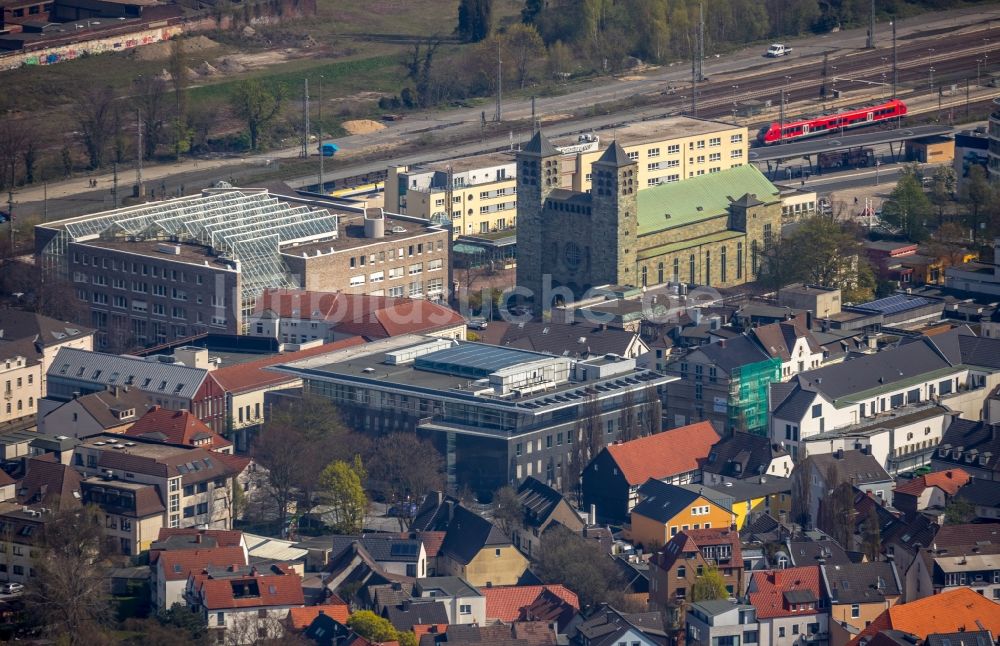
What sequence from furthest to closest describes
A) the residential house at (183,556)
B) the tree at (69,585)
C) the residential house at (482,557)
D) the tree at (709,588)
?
the residential house at (482,557) → the tree at (709,588) → the residential house at (183,556) → the tree at (69,585)

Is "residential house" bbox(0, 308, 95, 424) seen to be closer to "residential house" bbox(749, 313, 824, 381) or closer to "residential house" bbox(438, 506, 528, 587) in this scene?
"residential house" bbox(438, 506, 528, 587)

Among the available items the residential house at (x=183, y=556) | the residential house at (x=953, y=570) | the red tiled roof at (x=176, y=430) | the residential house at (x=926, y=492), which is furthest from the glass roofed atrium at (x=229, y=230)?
the residential house at (x=953, y=570)

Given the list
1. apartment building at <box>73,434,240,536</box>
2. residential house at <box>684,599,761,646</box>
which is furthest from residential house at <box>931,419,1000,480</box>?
apartment building at <box>73,434,240,536</box>

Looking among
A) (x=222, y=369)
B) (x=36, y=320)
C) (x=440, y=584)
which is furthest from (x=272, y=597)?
(x=36, y=320)

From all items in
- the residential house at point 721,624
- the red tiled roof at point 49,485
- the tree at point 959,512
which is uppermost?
the red tiled roof at point 49,485

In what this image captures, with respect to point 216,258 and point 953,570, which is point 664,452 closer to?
point 953,570

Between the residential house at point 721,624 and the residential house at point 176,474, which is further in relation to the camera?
the residential house at point 176,474

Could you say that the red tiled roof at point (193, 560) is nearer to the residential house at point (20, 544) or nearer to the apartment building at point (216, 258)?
the residential house at point (20, 544)
